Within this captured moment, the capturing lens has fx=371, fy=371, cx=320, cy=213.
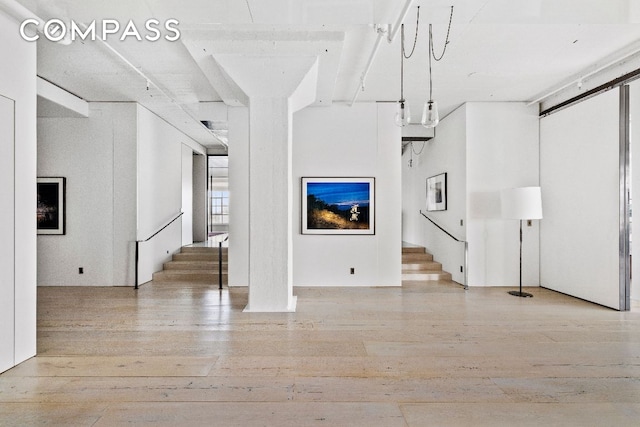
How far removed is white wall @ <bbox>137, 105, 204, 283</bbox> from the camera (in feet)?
21.9

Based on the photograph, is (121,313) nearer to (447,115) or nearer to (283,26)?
(283,26)

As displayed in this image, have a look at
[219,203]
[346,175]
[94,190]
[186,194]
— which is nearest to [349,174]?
[346,175]

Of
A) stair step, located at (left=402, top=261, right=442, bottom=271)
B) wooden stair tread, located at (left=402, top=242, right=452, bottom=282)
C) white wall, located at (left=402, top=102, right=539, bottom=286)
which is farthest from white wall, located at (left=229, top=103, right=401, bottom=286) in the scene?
white wall, located at (left=402, top=102, right=539, bottom=286)

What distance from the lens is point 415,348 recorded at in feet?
11.4

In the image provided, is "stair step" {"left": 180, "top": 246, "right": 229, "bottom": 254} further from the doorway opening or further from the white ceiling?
the doorway opening

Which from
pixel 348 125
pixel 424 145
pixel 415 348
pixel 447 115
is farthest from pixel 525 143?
pixel 415 348

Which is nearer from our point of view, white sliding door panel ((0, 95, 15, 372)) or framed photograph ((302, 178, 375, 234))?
white sliding door panel ((0, 95, 15, 372))

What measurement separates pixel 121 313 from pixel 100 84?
11.2ft

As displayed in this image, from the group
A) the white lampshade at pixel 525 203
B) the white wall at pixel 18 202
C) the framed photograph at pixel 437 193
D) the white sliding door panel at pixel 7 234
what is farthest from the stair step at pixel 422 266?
the white sliding door panel at pixel 7 234

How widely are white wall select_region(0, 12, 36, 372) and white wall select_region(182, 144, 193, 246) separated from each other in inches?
224

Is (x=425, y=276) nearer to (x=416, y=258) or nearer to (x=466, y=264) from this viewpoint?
(x=416, y=258)

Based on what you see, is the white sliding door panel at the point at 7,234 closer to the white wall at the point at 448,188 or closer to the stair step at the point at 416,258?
the white wall at the point at 448,188

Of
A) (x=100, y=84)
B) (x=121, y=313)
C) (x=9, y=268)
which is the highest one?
(x=100, y=84)

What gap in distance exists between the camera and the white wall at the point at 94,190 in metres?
6.48
